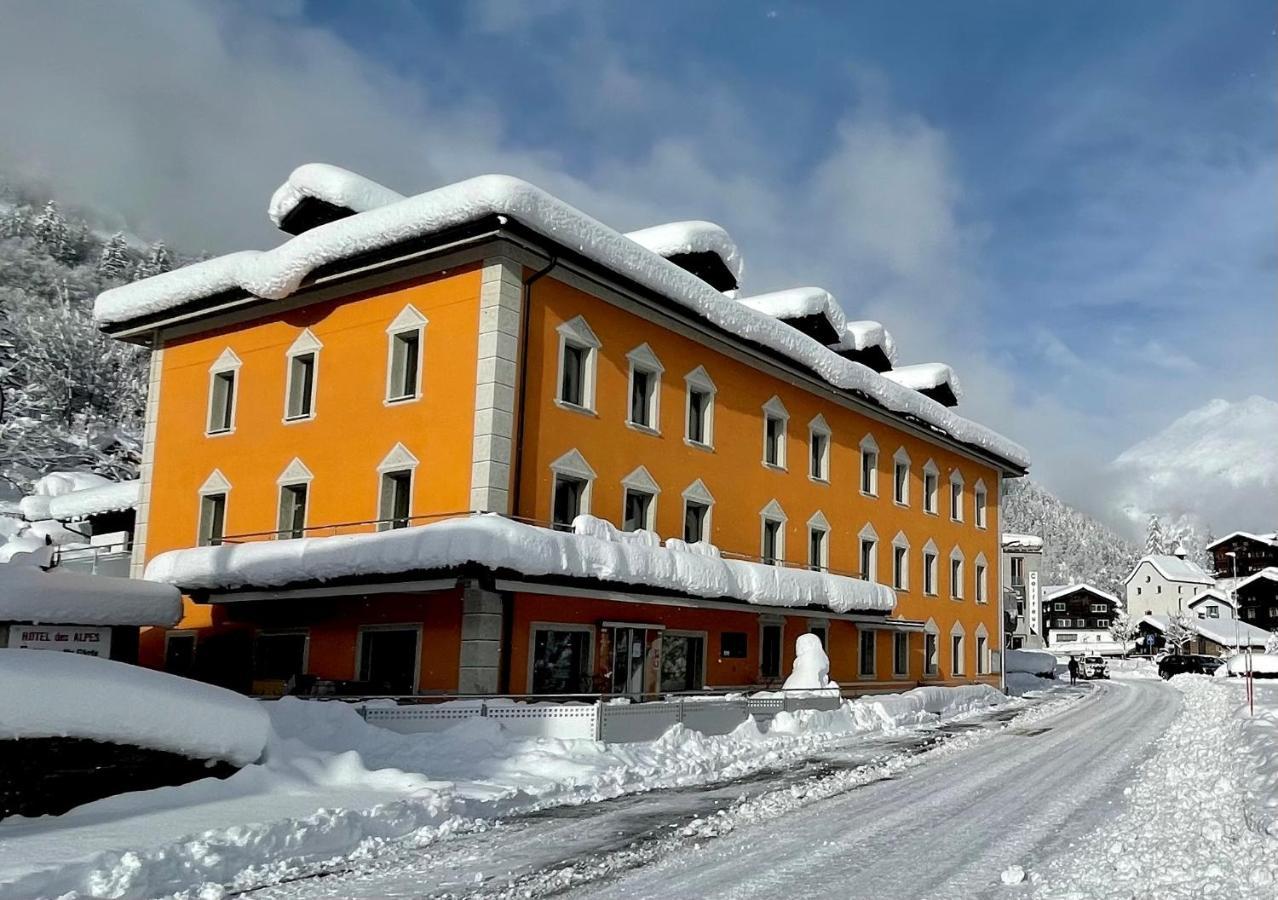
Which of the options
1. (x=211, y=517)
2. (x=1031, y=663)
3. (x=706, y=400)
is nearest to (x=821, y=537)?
(x=706, y=400)

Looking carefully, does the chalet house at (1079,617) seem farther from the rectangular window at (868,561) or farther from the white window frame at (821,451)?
the white window frame at (821,451)

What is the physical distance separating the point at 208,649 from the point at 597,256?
38.9 feet

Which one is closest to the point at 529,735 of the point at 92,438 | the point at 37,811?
the point at 37,811

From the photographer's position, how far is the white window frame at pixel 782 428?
29.2 m

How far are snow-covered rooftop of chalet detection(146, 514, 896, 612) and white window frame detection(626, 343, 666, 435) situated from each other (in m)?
2.82

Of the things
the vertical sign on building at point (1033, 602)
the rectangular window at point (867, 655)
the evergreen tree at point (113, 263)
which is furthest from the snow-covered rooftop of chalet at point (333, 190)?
the evergreen tree at point (113, 263)

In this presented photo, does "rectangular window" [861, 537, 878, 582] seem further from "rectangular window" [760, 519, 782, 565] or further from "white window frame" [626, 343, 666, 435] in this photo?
"white window frame" [626, 343, 666, 435]

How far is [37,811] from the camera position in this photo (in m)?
10.2

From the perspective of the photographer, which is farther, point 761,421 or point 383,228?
point 761,421

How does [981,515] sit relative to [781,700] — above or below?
above

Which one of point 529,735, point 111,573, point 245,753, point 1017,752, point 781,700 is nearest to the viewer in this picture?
point 245,753

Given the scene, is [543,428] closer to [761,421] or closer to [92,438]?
[761,421]

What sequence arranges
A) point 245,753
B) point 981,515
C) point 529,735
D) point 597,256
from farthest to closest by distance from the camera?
1. point 981,515
2. point 597,256
3. point 529,735
4. point 245,753

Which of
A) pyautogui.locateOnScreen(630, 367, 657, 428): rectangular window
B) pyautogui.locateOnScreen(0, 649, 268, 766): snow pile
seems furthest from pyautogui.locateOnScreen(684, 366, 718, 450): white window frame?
pyautogui.locateOnScreen(0, 649, 268, 766): snow pile
